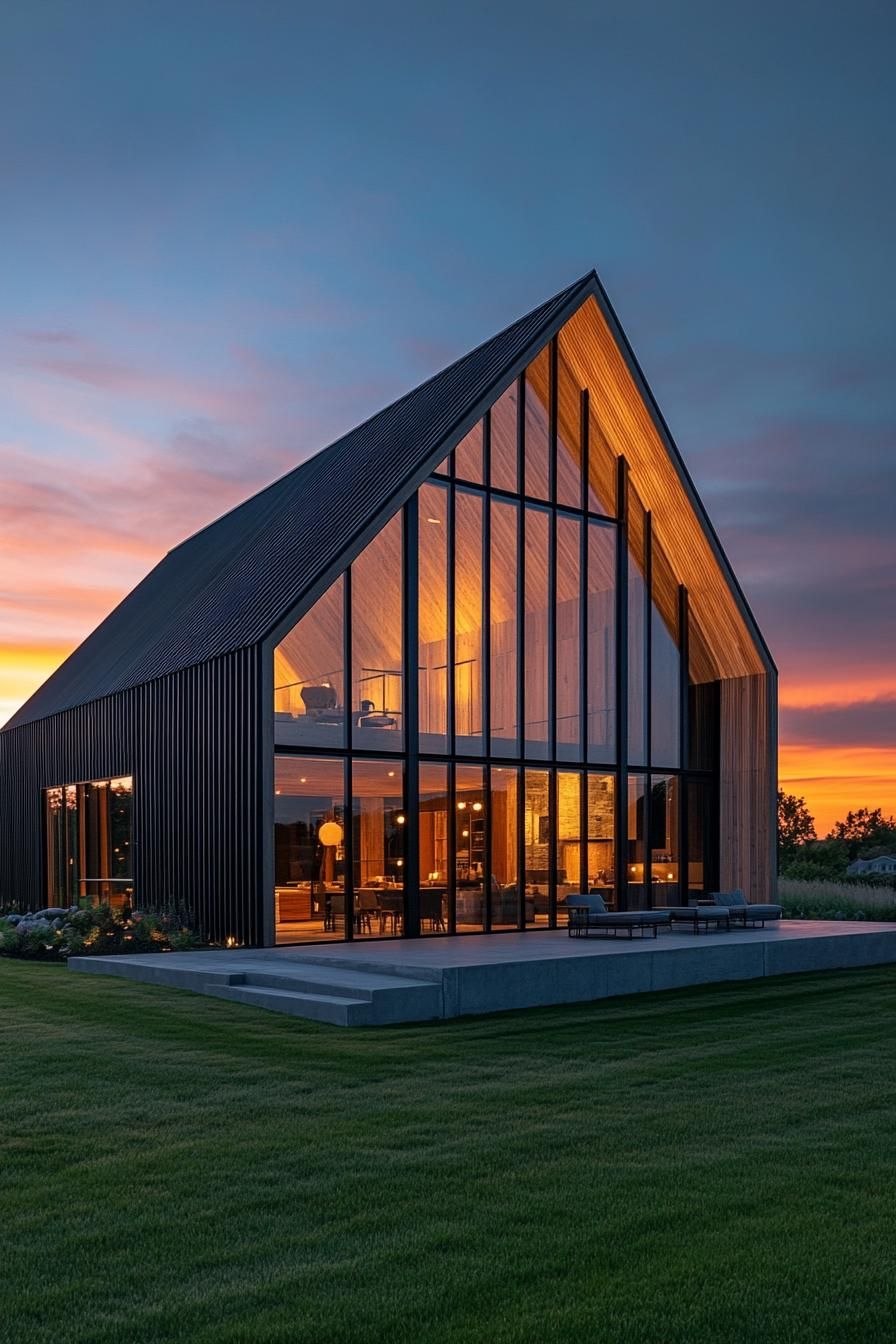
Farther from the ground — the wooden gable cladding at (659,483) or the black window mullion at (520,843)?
the wooden gable cladding at (659,483)

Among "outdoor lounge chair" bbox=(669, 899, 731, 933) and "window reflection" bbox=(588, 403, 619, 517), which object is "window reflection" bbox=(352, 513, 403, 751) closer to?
"window reflection" bbox=(588, 403, 619, 517)

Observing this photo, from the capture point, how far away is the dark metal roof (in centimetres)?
1702

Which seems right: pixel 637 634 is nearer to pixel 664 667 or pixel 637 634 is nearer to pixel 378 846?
pixel 664 667

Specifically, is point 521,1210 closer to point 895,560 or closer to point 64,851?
point 64,851

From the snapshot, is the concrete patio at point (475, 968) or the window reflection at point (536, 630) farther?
the window reflection at point (536, 630)

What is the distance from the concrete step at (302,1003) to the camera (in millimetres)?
10891

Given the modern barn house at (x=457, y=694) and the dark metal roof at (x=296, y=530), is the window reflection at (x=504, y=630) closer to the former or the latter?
the modern barn house at (x=457, y=694)

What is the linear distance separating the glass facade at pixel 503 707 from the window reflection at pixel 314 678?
26 mm

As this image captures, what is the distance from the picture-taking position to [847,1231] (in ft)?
17.4

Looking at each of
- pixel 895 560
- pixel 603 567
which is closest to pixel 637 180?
pixel 603 567

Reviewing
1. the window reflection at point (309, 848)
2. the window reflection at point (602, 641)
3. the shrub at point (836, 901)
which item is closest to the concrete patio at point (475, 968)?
the window reflection at point (309, 848)

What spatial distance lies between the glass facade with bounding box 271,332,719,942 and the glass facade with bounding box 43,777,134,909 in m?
5.13

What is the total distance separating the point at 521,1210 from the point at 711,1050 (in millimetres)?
4569

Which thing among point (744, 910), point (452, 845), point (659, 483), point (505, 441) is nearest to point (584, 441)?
point (659, 483)
